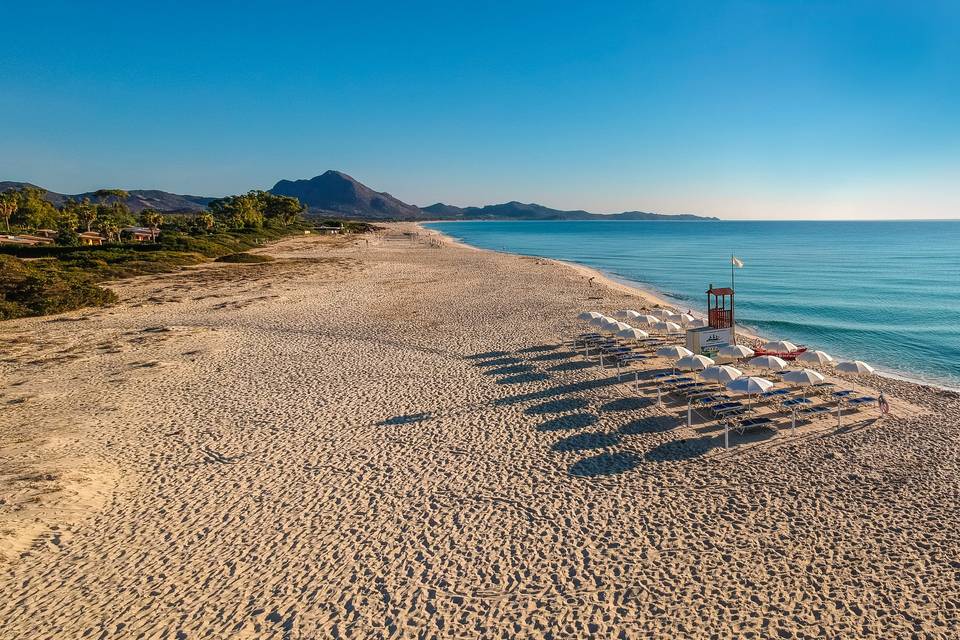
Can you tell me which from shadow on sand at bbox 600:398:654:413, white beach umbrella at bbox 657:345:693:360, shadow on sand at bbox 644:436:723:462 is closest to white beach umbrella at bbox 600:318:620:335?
white beach umbrella at bbox 657:345:693:360

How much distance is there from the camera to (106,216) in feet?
223

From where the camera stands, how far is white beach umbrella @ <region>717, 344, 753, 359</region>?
53.3ft

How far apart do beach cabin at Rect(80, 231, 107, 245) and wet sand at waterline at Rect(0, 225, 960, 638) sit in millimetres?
47433

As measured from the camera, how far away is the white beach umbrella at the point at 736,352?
16250 mm

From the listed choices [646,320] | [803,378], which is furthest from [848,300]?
[803,378]

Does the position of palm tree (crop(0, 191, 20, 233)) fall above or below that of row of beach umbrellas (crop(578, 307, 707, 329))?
above

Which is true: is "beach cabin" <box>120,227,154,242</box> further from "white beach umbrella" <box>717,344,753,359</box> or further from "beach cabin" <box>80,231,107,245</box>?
"white beach umbrella" <box>717,344,753,359</box>

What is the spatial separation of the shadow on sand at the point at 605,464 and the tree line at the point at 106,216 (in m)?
60.0

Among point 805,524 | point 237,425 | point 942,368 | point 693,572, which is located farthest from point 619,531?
point 942,368

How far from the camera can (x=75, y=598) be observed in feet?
23.1

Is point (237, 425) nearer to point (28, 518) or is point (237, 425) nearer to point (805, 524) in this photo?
point (28, 518)

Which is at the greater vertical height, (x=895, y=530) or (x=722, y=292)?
(x=722, y=292)

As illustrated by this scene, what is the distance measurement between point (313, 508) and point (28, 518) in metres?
4.90

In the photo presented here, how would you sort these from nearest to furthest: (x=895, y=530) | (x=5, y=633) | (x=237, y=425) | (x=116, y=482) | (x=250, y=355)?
(x=5, y=633), (x=895, y=530), (x=116, y=482), (x=237, y=425), (x=250, y=355)
